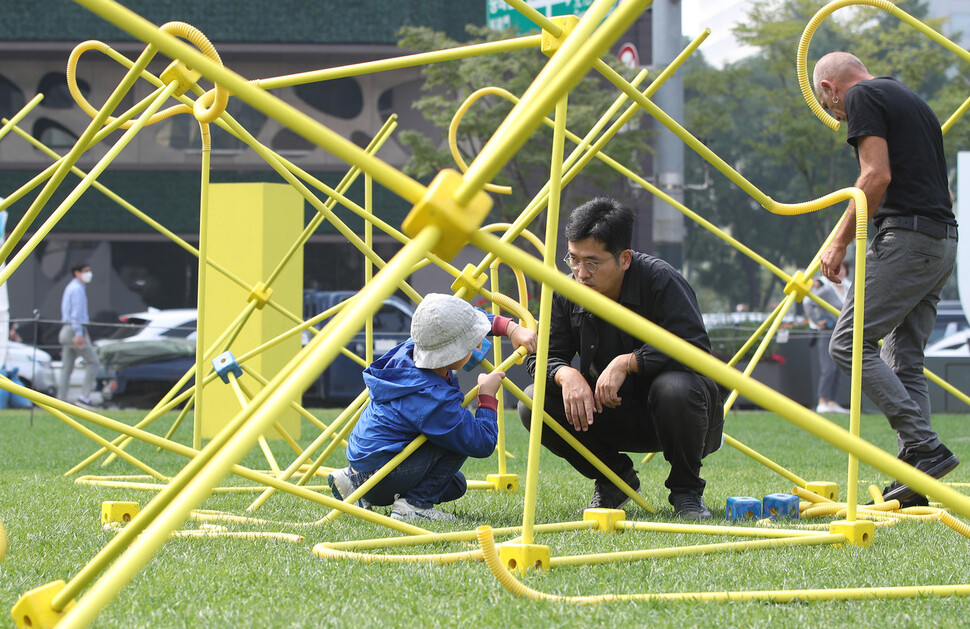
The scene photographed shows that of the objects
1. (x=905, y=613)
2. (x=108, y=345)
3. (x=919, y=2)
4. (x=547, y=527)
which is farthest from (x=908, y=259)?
(x=919, y=2)

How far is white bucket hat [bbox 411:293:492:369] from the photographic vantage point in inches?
134

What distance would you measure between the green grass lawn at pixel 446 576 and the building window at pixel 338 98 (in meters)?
18.5

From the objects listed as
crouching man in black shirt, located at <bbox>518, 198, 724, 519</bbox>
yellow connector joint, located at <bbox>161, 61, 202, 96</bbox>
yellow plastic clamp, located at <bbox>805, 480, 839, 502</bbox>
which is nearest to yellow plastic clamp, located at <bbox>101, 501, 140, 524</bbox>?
yellow connector joint, located at <bbox>161, 61, 202, 96</bbox>

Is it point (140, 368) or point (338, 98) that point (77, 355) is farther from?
point (338, 98)

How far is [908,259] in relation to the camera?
3742mm

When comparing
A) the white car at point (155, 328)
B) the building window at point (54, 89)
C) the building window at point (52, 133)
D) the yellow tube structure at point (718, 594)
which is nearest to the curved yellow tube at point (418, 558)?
the yellow tube structure at point (718, 594)

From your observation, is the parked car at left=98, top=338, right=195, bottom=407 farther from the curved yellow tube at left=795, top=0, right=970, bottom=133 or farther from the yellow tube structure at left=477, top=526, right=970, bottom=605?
the yellow tube structure at left=477, top=526, right=970, bottom=605

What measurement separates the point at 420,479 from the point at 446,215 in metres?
2.12

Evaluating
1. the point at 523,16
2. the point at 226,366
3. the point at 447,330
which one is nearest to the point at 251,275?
the point at 226,366

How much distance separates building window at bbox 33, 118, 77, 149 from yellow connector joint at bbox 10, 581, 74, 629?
21327 millimetres

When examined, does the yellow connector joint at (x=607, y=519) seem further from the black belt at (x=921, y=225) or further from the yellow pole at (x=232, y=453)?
the yellow pole at (x=232, y=453)

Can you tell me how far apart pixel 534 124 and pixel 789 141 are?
2179cm

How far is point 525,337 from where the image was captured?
343cm

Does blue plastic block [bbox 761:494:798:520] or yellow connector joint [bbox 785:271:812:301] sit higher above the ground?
yellow connector joint [bbox 785:271:812:301]
